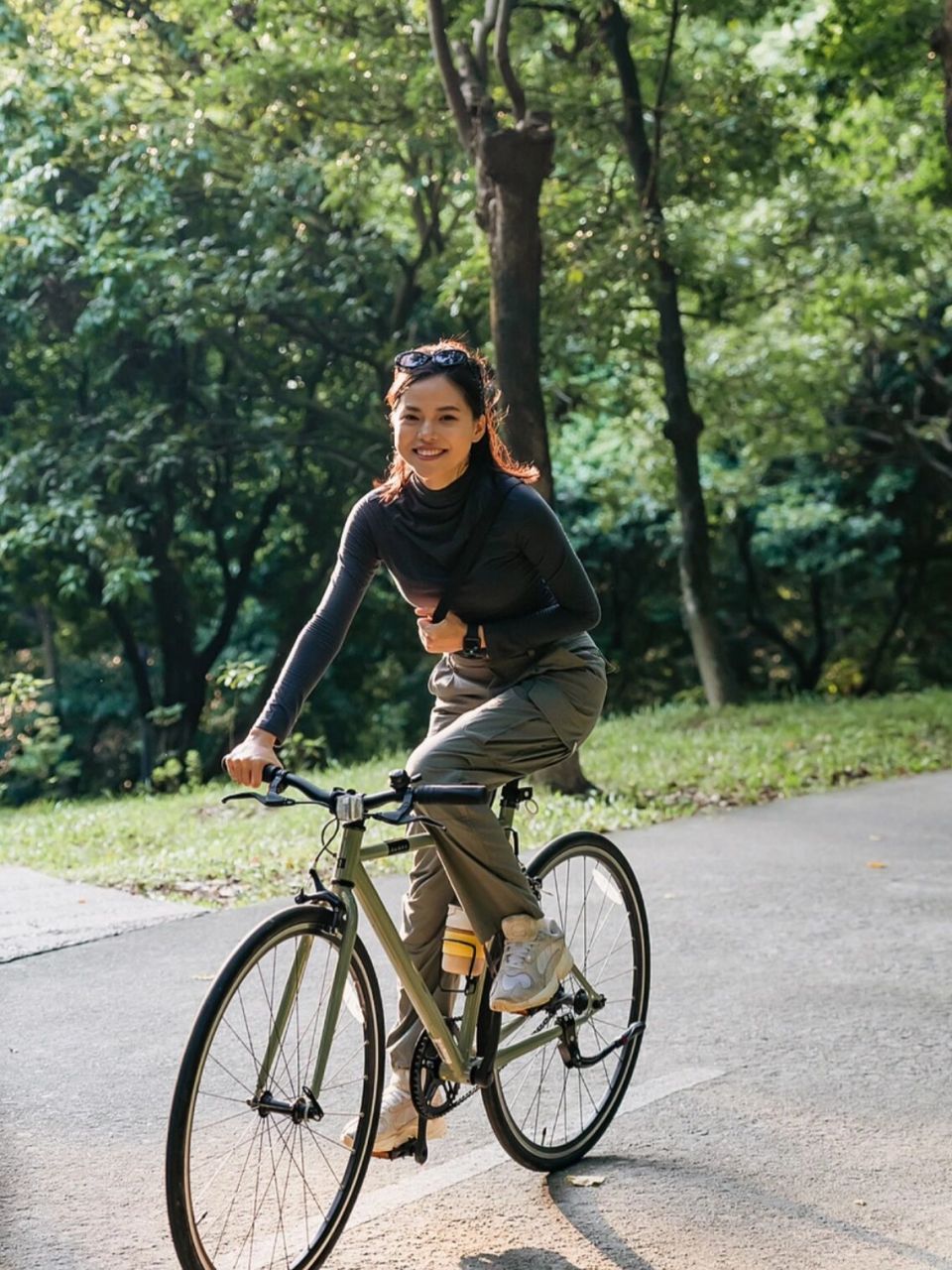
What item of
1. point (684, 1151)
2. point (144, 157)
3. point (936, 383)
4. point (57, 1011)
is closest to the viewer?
point (684, 1151)

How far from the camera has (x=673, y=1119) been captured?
4672 millimetres

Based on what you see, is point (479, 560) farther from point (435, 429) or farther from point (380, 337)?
point (380, 337)

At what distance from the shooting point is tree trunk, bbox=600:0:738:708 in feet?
49.7

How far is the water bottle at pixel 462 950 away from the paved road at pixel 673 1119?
0.62 meters

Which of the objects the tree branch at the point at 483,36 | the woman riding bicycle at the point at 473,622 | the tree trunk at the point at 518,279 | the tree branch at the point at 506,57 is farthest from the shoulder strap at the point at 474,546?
the tree branch at the point at 483,36

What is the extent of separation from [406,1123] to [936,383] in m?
19.0

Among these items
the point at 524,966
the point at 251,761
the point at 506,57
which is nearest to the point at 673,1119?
the point at 524,966

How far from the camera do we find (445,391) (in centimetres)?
391

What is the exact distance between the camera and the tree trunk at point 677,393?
15141 mm

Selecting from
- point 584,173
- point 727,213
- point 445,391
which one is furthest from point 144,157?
point 445,391

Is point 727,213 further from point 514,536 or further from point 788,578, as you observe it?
point 514,536

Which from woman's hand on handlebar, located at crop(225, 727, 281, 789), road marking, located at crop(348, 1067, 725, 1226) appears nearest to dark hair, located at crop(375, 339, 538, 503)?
woman's hand on handlebar, located at crop(225, 727, 281, 789)

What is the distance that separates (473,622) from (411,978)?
883 millimetres

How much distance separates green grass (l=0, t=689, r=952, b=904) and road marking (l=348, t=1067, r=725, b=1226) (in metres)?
3.39
